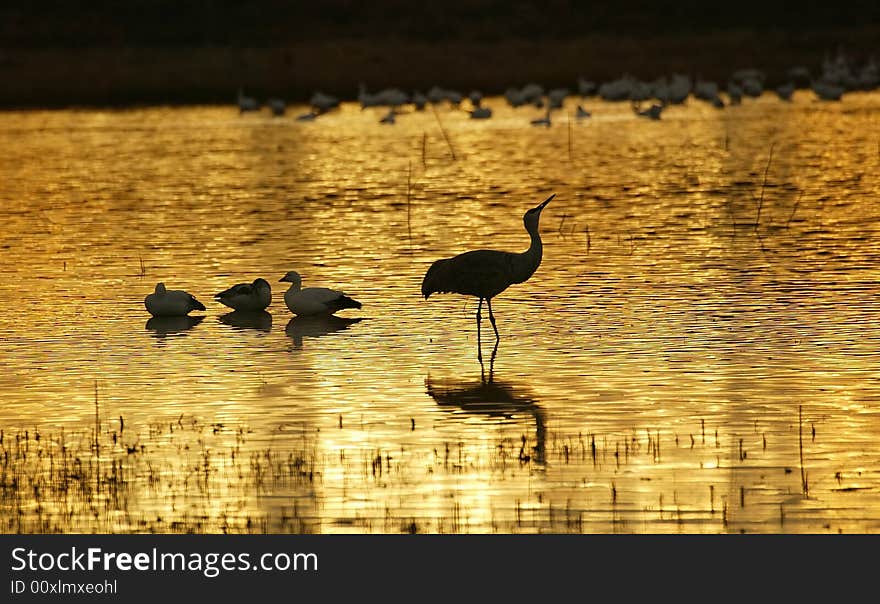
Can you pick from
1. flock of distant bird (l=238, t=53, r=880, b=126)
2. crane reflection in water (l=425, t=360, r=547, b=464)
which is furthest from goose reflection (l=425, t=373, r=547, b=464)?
flock of distant bird (l=238, t=53, r=880, b=126)

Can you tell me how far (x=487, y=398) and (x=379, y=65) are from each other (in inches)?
2122

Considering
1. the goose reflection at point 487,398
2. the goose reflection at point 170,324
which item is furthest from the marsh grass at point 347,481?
the goose reflection at point 170,324

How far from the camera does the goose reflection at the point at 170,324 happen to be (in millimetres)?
17920

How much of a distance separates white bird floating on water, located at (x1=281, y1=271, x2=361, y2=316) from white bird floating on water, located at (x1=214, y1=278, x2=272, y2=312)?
1.06 feet

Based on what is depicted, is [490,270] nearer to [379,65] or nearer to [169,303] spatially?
[169,303]

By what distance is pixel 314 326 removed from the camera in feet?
59.4

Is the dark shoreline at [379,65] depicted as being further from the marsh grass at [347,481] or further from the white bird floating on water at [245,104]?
the marsh grass at [347,481]

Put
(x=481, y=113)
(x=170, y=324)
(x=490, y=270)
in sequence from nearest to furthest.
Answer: (x=490, y=270)
(x=170, y=324)
(x=481, y=113)

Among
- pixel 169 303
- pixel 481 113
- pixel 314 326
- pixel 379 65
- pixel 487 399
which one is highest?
pixel 379 65

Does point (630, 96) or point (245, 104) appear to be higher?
point (630, 96)

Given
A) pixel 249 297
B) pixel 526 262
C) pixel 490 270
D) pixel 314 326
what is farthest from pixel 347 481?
pixel 249 297

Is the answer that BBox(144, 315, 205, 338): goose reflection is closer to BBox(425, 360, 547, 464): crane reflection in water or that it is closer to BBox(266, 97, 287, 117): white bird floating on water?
BBox(425, 360, 547, 464): crane reflection in water

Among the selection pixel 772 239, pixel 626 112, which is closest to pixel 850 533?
pixel 772 239

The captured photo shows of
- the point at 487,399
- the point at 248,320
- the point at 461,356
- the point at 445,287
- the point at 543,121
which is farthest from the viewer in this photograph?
the point at 543,121
